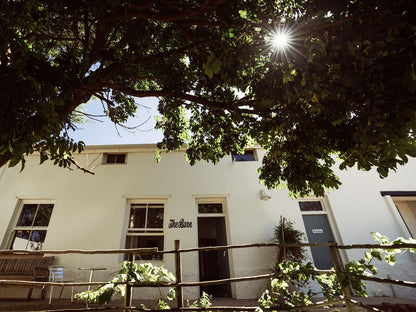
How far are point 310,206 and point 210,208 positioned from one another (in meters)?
3.21

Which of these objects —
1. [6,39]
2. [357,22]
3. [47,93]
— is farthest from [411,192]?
[6,39]

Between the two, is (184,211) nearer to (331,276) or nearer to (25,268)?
(25,268)

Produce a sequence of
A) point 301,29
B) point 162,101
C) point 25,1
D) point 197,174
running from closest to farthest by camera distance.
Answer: point 301,29 < point 25,1 < point 162,101 < point 197,174

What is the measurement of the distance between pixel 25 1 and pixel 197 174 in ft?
17.7

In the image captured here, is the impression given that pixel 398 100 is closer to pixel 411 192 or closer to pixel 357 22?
pixel 357 22

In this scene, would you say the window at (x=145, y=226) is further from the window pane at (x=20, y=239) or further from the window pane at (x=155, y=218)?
the window pane at (x=20, y=239)

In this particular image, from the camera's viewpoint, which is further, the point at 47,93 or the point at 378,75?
the point at 47,93

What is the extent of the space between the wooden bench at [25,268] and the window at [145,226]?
2.06 m

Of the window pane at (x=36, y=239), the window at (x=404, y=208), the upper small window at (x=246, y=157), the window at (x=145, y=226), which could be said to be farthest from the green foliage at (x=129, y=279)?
the window at (x=404, y=208)

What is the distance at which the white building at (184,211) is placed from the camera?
18.6 ft

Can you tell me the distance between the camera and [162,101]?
4.15 m

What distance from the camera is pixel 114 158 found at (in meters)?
7.30

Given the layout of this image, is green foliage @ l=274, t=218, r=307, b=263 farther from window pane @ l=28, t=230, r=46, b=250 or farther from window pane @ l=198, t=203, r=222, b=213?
window pane @ l=28, t=230, r=46, b=250

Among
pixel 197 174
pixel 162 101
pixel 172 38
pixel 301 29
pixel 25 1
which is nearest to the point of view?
pixel 301 29
